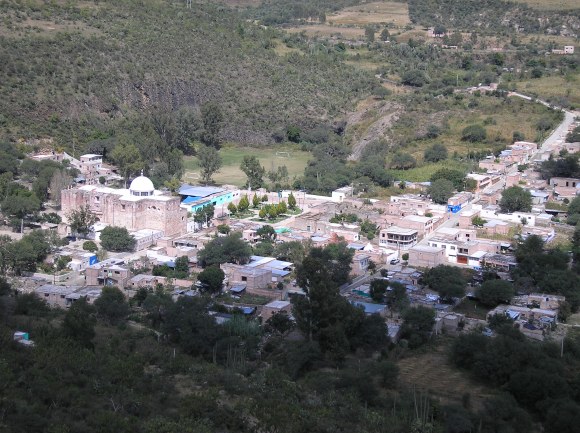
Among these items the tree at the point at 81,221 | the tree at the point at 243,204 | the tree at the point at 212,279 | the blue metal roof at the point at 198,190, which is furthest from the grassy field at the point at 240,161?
the tree at the point at 212,279

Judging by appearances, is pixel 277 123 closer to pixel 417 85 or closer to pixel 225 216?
pixel 417 85

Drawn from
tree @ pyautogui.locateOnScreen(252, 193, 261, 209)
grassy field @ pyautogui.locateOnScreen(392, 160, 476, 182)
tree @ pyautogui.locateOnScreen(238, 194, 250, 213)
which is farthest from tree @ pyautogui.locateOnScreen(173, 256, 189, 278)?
grassy field @ pyautogui.locateOnScreen(392, 160, 476, 182)

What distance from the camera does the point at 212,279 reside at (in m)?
26.9

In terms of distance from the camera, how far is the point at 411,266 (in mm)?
30359

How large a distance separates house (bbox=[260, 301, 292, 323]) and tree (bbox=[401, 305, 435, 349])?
9.49ft

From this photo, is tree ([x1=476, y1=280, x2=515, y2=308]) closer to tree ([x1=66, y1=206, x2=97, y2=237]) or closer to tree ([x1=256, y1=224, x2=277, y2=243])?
tree ([x1=256, y1=224, x2=277, y2=243])

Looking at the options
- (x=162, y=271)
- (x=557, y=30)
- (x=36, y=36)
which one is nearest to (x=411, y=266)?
(x=162, y=271)

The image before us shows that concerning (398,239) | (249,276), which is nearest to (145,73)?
(398,239)

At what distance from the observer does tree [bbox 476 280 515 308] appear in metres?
26.7

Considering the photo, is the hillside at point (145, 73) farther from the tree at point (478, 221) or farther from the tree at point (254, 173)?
the tree at point (478, 221)

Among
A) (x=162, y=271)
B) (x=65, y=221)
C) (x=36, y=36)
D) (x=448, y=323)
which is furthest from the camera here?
(x=36, y=36)

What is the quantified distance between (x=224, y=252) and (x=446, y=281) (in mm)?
6461

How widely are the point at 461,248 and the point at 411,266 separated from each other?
178 cm

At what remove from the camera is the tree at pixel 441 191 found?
37031 millimetres
